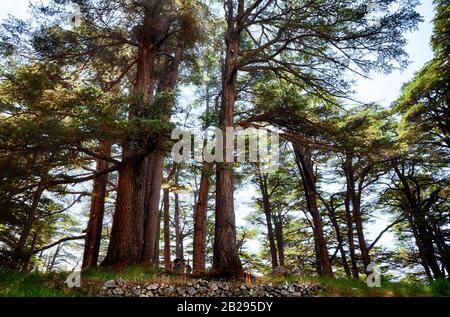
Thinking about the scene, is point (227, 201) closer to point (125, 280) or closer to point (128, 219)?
point (128, 219)

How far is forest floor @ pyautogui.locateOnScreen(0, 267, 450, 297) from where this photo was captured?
4.75 metres

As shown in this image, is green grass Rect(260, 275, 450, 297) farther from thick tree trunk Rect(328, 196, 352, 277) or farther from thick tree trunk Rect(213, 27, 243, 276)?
thick tree trunk Rect(328, 196, 352, 277)

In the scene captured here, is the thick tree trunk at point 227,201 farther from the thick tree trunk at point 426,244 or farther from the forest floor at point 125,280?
the thick tree trunk at point 426,244

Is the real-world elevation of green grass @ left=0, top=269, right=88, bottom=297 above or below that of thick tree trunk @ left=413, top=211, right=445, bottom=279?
below

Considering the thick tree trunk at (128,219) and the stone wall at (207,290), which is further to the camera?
the thick tree trunk at (128,219)

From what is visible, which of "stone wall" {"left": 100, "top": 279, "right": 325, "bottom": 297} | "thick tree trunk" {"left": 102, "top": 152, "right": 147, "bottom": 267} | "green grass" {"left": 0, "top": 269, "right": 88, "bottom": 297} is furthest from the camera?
"thick tree trunk" {"left": 102, "top": 152, "right": 147, "bottom": 267}

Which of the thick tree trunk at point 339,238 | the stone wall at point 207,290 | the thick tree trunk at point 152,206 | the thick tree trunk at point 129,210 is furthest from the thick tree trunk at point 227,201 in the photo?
the thick tree trunk at point 339,238

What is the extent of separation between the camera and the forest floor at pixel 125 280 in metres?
4.75

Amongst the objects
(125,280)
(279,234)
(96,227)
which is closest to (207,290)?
(125,280)

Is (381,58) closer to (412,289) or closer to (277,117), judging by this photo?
(277,117)

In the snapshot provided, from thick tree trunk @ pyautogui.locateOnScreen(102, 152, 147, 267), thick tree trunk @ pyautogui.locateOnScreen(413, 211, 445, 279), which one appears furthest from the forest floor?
thick tree trunk @ pyautogui.locateOnScreen(413, 211, 445, 279)

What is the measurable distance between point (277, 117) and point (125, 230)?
17.5 feet
